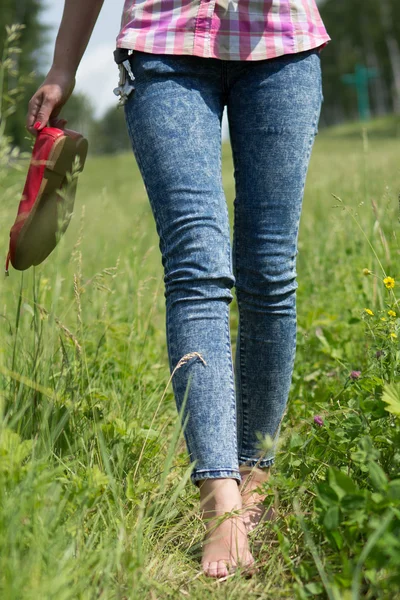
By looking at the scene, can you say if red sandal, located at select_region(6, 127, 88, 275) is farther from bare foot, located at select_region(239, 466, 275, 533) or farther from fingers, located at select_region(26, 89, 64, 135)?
bare foot, located at select_region(239, 466, 275, 533)

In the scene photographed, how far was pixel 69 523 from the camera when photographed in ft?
4.16

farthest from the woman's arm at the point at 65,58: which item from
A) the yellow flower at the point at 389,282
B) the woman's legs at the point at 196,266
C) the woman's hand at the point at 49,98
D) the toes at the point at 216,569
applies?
the toes at the point at 216,569

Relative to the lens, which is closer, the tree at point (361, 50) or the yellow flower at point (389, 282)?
the yellow flower at point (389, 282)

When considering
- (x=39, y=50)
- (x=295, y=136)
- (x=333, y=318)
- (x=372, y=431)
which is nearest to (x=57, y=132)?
(x=295, y=136)

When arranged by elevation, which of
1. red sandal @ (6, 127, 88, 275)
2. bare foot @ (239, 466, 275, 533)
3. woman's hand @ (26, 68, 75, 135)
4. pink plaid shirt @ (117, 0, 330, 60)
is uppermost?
pink plaid shirt @ (117, 0, 330, 60)

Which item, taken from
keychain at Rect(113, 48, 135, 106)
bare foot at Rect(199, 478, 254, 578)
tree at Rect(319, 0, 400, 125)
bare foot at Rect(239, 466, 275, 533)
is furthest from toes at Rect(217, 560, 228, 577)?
tree at Rect(319, 0, 400, 125)

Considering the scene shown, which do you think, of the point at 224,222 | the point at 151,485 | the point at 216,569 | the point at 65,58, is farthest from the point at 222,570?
the point at 65,58

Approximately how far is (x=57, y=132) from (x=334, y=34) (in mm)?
49695

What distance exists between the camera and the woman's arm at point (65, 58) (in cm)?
170

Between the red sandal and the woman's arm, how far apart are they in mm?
70

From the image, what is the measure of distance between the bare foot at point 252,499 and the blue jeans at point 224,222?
Result: 4 centimetres

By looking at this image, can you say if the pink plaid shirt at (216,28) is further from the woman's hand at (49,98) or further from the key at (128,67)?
the woman's hand at (49,98)

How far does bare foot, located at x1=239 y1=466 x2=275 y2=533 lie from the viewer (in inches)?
61.9

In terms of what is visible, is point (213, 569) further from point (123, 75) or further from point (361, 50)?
point (361, 50)
